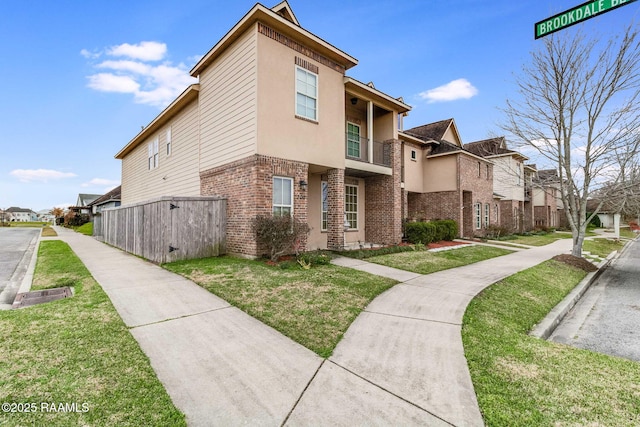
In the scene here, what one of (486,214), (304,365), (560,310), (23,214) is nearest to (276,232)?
(304,365)

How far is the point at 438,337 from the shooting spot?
3916 mm

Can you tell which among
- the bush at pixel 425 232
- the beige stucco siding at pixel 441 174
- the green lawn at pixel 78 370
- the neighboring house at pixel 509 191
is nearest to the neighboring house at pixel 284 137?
the bush at pixel 425 232

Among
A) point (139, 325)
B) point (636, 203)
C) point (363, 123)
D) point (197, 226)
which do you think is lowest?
point (139, 325)

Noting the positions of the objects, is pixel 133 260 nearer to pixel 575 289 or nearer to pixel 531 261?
pixel 575 289

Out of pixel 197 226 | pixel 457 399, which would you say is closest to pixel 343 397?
pixel 457 399

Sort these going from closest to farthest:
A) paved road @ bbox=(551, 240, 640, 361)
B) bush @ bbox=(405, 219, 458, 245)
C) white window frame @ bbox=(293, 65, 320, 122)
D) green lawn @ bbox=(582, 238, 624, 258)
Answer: paved road @ bbox=(551, 240, 640, 361) < white window frame @ bbox=(293, 65, 320, 122) < bush @ bbox=(405, 219, 458, 245) < green lawn @ bbox=(582, 238, 624, 258)

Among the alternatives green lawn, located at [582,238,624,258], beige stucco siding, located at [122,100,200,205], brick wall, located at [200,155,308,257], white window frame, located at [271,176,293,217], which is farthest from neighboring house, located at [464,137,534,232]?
beige stucco siding, located at [122,100,200,205]

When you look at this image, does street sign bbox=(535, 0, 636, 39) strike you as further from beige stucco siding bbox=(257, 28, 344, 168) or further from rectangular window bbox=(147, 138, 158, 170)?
rectangular window bbox=(147, 138, 158, 170)

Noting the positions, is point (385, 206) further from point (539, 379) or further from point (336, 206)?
point (539, 379)

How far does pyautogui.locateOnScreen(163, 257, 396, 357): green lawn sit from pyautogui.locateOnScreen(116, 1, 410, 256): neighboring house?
166 centimetres

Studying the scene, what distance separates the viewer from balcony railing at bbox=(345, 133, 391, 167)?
13205 mm

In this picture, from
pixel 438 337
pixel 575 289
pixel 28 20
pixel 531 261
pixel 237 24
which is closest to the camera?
pixel 438 337

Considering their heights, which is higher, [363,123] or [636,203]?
[363,123]

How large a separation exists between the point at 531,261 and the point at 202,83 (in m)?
14.4
